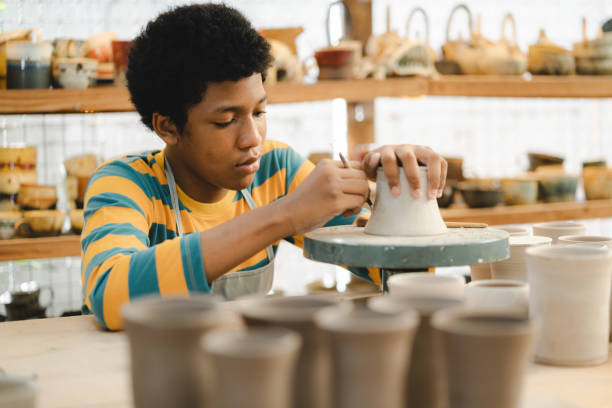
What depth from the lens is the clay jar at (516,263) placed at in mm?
1101

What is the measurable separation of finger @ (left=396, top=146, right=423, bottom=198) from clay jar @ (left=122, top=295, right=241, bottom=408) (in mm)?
614

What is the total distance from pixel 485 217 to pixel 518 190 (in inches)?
9.2

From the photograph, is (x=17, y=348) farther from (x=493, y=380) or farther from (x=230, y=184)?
(x=493, y=380)

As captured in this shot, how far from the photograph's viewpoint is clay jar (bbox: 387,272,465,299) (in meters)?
0.77

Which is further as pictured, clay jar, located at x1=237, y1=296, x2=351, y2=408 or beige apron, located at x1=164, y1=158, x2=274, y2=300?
beige apron, located at x1=164, y1=158, x2=274, y2=300

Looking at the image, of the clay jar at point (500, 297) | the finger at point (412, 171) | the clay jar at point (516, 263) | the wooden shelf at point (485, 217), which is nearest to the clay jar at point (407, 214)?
the finger at point (412, 171)

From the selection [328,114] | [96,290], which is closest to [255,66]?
[96,290]

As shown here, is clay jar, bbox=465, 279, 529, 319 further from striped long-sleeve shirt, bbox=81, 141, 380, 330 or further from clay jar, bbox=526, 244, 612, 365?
striped long-sleeve shirt, bbox=81, 141, 380, 330

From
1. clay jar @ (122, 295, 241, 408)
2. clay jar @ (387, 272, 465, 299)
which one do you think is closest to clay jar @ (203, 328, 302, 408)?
clay jar @ (122, 295, 241, 408)

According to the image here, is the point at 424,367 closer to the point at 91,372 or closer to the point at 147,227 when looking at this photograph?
the point at 91,372

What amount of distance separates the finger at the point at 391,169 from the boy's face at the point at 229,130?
369mm

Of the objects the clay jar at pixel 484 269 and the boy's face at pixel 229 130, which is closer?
the clay jar at pixel 484 269

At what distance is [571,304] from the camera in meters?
0.85

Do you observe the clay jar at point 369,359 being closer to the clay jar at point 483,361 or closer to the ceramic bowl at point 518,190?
the clay jar at point 483,361
